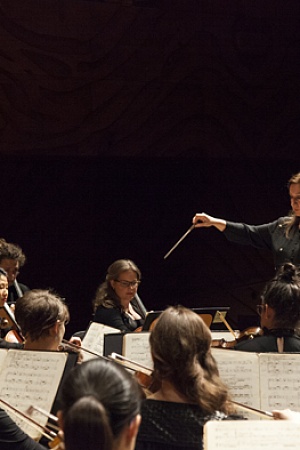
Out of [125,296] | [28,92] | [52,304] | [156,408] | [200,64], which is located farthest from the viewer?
[200,64]

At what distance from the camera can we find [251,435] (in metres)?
1.60

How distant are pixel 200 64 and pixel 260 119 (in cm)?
70

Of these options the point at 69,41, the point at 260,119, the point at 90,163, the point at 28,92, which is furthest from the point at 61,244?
the point at 260,119

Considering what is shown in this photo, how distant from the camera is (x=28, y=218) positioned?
5.86m

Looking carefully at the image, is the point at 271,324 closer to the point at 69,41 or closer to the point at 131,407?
the point at 131,407

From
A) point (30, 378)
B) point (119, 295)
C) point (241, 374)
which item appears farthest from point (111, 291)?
point (241, 374)

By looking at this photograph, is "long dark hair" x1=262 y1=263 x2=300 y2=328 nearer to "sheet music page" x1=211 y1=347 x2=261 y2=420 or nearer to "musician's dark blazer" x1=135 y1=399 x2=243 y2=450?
"sheet music page" x1=211 y1=347 x2=261 y2=420

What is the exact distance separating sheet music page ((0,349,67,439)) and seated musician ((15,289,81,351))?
8.2 inches

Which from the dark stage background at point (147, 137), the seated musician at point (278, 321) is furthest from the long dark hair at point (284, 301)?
the dark stage background at point (147, 137)

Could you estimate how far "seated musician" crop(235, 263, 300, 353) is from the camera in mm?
2664

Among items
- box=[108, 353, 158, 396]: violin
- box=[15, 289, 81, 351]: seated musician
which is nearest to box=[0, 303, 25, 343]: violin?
box=[15, 289, 81, 351]: seated musician

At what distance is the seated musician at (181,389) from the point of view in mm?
1777

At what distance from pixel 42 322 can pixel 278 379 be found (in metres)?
0.85

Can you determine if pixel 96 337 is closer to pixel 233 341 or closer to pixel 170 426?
pixel 233 341
